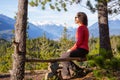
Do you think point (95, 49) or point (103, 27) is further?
point (103, 27)

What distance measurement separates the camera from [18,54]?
9.07 metres

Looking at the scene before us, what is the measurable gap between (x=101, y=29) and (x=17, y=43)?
425 cm

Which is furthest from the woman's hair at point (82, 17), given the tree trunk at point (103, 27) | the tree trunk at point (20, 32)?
the tree trunk at point (103, 27)

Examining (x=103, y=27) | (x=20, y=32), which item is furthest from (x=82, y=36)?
(x=103, y=27)

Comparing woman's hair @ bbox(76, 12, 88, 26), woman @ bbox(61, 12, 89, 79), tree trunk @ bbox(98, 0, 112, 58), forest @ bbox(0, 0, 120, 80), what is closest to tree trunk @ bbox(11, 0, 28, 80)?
forest @ bbox(0, 0, 120, 80)

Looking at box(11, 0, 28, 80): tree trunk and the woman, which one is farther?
Result: the woman

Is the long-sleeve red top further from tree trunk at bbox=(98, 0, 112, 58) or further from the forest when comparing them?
tree trunk at bbox=(98, 0, 112, 58)

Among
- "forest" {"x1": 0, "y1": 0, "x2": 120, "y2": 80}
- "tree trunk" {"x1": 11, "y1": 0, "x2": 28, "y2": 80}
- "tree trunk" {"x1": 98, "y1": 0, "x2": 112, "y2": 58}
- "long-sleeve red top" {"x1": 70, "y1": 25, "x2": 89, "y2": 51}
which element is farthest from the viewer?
"tree trunk" {"x1": 98, "y1": 0, "x2": 112, "y2": 58}

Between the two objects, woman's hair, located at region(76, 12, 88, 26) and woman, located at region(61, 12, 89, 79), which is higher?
woman's hair, located at region(76, 12, 88, 26)

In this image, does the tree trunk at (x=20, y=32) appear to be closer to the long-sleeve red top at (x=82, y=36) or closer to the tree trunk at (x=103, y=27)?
the long-sleeve red top at (x=82, y=36)

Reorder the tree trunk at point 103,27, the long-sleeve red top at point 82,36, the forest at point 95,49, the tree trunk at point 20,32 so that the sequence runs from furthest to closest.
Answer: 1. the tree trunk at point 103,27
2. the long-sleeve red top at point 82,36
3. the tree trunk at point 20,32
4. the forest at point 95,49

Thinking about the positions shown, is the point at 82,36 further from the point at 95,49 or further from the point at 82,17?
the point at 95,49

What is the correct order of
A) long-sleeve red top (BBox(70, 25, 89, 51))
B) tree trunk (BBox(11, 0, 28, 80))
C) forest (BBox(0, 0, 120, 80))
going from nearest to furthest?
forest (BBox(0, 0, 120, 80)) < tree trunk (BBox(11, 0, 28, 80)) < long-sleeve red top (BBox(70, 25, 89, 51))

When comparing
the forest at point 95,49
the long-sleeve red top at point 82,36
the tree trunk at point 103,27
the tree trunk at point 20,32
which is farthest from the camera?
the tree trunk at point 103,27
